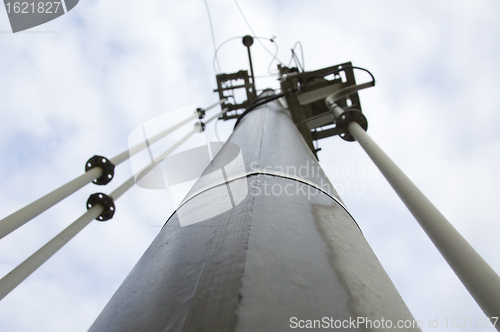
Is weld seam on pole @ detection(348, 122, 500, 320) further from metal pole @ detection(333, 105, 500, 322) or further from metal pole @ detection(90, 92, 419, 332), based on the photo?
metal pole @ detection(90, 92, 419, 332)

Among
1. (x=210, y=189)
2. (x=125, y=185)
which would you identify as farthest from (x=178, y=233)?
(x=125, y=185)

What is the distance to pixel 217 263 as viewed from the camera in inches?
29.6

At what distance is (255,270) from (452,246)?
38.6 inches

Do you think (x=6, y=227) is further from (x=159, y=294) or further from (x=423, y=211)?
(x=423, y=211)

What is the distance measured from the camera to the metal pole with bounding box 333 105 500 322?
1.09 metres

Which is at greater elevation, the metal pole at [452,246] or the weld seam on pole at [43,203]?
the weld seam on pole at [43,203]

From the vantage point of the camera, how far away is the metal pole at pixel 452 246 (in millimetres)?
1095

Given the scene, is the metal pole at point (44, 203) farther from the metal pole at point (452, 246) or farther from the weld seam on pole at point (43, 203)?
the metal pole at point (452, 246)

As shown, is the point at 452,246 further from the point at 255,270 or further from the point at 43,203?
the point at 43,203

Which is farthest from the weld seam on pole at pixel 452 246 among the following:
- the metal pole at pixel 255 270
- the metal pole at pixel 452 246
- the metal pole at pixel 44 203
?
the metal pole at pixel 44 203

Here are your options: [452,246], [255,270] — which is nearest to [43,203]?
[255,270]

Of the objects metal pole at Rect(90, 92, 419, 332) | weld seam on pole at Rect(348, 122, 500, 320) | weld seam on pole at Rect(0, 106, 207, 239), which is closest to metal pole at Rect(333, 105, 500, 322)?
weld seam on pole at Rect(348, 122, 500, 320)

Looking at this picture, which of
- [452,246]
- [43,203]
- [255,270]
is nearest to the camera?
[255,270]

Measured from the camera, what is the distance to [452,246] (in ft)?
4.40
